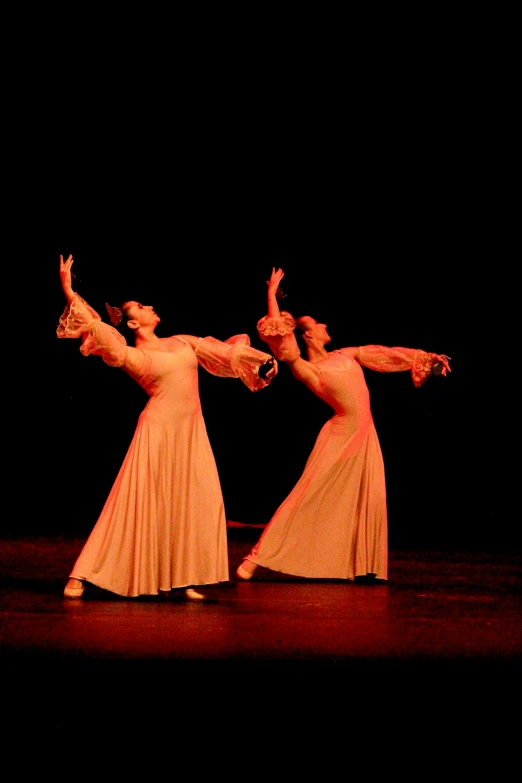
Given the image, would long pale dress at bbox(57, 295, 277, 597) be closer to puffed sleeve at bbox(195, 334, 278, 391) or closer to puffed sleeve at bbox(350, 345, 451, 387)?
puffed sleeve at bbox(195, 334, 278, 391)

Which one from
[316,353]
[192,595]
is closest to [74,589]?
[192,595]

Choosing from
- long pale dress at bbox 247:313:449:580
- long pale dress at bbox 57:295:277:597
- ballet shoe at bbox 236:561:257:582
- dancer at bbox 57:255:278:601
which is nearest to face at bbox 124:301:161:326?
dancer at bbox 57:255:278:601

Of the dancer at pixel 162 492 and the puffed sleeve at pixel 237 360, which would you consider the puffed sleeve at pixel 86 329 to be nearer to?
the dancer at pixel 162 492

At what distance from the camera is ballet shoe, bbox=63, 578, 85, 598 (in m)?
5.91

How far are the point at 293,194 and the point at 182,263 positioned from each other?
1.13m

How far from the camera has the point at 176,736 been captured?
402 cm

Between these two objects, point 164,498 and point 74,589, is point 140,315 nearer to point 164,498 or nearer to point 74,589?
point 164,498

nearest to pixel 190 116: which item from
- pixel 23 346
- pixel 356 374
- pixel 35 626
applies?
pixel 356 374

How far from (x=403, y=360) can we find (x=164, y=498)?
209 centimetres

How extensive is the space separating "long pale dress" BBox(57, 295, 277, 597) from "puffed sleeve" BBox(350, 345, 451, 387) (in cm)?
149

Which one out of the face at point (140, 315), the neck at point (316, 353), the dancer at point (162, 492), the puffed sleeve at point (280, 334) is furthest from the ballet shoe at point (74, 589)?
the neck at point (316, 353)

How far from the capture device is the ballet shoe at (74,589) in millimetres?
5906

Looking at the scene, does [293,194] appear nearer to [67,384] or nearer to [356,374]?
[356,374]

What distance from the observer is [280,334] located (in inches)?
272
